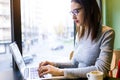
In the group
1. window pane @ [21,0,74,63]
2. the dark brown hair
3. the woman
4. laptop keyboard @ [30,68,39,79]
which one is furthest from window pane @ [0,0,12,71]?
the dark brown hair

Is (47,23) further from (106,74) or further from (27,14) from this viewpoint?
(106,74)

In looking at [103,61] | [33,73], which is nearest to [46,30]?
[33,73]

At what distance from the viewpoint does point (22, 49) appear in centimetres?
277

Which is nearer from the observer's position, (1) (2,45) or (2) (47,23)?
(1) (2,45)

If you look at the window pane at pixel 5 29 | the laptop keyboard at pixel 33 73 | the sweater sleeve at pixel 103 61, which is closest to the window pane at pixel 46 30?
the window pane at pixel 5 29

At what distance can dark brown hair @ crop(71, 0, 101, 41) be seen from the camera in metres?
1.40

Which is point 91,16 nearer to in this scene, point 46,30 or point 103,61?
point 103,61

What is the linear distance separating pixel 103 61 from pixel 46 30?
6.51 feet

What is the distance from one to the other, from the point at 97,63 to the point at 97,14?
372 mm

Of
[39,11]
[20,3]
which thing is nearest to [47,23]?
[39,11]

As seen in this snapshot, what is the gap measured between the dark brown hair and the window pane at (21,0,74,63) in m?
1.54

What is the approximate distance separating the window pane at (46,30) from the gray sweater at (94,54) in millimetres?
1514

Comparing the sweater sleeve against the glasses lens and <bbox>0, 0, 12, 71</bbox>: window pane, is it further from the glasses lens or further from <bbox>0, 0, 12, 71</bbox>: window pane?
<bbox>0, 0, 12, 71</bbox>: window pane

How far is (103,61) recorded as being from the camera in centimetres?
128
